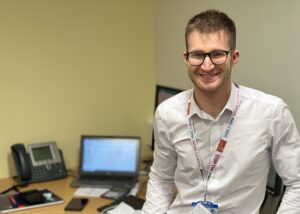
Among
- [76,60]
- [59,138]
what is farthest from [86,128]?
[76,60]

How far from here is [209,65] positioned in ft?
4.77

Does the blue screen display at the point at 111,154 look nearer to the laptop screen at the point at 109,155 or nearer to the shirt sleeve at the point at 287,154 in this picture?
the laptop screen at the point at 109,155

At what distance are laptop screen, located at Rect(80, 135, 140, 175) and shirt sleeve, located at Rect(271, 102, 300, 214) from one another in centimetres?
125

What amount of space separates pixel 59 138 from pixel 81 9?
2.69ft

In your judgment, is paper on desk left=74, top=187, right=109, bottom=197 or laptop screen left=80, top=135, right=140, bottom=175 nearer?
paper on desk left=74, top=187, right=109, bottom=197

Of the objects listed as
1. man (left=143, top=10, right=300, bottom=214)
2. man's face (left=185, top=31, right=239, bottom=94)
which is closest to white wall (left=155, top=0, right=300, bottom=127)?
man (left=143, top=10, right=300, bottom=214)

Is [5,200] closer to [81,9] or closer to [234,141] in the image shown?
[81,9]

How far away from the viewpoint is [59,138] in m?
2.79

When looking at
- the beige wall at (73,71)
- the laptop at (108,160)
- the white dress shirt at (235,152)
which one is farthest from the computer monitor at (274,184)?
the beige wall at (73,71)

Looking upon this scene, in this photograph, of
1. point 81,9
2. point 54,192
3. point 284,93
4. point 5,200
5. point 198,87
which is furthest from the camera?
point 81,9

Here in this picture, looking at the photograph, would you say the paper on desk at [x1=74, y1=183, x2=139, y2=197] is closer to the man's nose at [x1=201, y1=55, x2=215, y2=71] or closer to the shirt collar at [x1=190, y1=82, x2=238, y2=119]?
the shirt collar at [x1=190, y1=82, x2=238, y2=119]

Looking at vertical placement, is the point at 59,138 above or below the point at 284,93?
below

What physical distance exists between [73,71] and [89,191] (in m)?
0.75

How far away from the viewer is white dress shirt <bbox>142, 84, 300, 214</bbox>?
1.51 metres
